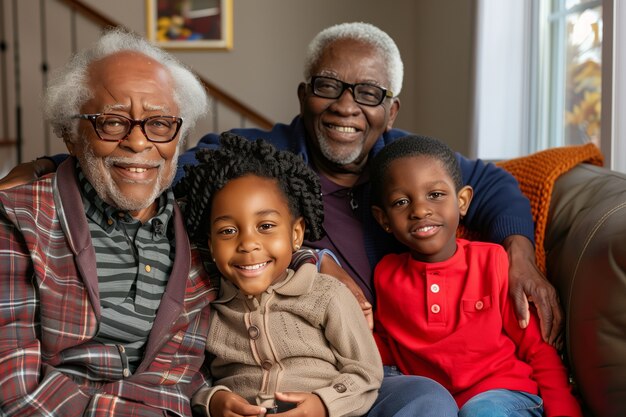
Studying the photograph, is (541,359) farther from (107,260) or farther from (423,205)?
(107,260)

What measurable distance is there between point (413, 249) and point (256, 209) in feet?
1.54

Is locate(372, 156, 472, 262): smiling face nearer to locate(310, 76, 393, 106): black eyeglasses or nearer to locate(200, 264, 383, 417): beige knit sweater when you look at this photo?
locate(200, 264, 383, 417): beige knit sweater

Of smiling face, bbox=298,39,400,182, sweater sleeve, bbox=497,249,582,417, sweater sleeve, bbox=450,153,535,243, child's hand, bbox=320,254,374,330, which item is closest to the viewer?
sweater sleeve, bbox=497,249,582,417

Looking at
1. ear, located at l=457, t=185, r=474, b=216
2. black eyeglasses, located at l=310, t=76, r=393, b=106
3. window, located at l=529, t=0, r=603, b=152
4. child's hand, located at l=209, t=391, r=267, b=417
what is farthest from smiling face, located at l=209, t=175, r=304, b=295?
window, located at l=529, t=0, r=603, b=152

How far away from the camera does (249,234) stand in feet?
5.07

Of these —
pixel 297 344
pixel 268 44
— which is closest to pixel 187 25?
pixel 268 44

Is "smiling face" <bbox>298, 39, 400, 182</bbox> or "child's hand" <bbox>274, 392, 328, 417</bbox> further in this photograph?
"smiling face" <bbox>298, 39, 400, 182</bbox>

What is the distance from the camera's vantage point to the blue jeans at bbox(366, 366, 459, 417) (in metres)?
1.52

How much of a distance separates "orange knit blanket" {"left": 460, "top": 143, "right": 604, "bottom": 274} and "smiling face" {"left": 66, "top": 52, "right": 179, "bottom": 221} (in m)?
0.95

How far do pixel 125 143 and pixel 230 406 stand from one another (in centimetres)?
61

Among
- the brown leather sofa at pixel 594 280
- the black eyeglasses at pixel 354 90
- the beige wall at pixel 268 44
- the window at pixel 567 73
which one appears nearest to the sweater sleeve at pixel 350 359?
the brown leather sofa at pixel 594 280

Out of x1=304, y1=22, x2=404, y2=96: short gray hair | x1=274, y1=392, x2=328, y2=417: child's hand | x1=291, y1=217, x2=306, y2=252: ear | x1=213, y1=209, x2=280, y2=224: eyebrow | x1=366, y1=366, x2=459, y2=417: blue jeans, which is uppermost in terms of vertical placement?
x1=304, y1=22, x2=404, y2=96: short gray hair

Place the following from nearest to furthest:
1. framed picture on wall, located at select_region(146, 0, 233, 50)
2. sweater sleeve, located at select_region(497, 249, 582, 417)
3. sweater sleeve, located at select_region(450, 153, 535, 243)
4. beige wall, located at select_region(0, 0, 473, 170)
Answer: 1. sweater sleeve, located at select_region(497, 249, 582, 417)
2. sweater sleeve, located at select_region(450, 153, 535, 243)
3. beige wall, located at select_region(0, 0, 473, 170)
4. framed picture on wall, located at select_region(146, 0, 233, 50)

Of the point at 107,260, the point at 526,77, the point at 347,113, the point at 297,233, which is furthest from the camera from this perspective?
the point at 526,77
